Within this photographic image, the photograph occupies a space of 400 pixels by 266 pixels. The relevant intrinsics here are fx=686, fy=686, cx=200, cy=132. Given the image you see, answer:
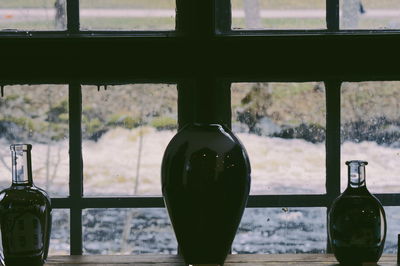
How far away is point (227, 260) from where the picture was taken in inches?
59.6

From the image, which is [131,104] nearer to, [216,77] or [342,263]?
[216,77]

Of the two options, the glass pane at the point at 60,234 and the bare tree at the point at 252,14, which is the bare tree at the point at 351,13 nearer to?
the bare tree at the point at 252,14

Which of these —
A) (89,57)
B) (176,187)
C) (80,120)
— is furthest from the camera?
(80,120)

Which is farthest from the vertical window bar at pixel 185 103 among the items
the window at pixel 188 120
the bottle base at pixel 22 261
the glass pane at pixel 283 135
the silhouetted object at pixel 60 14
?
the bottle base at pixel 22 261

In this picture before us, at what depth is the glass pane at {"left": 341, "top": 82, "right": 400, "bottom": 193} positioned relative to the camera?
1732mm

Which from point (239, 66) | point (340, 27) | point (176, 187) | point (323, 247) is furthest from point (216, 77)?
point (323, 247)

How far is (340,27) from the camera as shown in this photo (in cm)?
174

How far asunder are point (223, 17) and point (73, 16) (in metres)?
0.38

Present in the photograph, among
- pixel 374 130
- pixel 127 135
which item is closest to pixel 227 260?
pixel 127 135

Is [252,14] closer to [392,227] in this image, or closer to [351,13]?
[351,13]

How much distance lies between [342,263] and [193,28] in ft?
2.04

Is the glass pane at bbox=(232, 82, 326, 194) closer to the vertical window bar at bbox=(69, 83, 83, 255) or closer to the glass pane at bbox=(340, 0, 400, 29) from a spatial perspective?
the glass pane at bbox=(340, 0, 400, 29)

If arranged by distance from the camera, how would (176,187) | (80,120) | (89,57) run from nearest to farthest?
(176,187) < (89,57) < (80,120)

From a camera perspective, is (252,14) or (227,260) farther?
(252,14)
